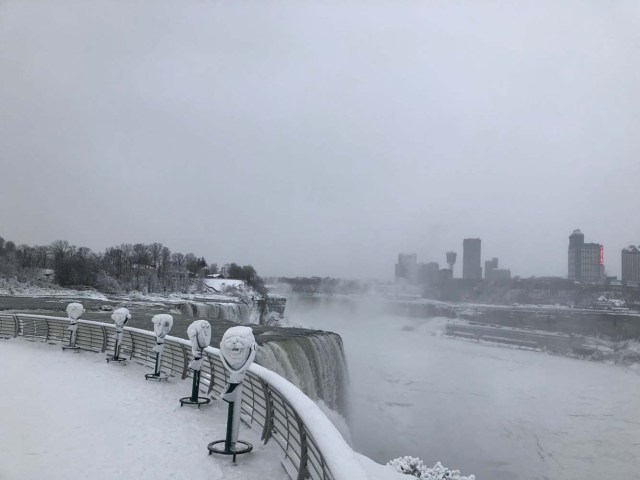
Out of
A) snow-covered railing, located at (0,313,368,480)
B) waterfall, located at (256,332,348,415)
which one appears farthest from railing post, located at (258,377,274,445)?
waterfall, located at (256,332,348,415)

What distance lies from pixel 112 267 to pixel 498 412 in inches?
3183

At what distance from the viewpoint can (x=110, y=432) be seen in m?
6.73

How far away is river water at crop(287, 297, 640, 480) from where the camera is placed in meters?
29.0

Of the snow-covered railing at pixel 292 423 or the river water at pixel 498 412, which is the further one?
the river water at pixel 498 412

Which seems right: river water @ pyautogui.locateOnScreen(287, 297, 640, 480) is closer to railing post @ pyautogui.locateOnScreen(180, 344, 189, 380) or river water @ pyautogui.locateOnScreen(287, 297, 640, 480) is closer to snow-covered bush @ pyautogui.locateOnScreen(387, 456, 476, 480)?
snow-covered bush @ pyautogui.locateOnScreen(387, 456, 476, 480)

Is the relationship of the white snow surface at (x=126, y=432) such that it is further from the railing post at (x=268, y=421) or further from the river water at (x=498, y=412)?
the river water at (x=498, y=412)

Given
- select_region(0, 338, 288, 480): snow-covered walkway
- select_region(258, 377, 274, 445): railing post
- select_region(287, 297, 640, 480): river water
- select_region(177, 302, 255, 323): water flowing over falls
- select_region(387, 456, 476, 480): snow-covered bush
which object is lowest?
select_region(287, 297, 640, 480): river water

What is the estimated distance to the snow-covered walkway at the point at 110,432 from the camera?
532 centimetres

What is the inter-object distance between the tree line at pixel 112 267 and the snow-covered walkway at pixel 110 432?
242 ft

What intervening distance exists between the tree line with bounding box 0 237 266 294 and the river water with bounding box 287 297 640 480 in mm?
44392

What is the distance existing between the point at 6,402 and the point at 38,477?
13.1 ft

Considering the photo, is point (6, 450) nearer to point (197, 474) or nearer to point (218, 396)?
point (197, 474)

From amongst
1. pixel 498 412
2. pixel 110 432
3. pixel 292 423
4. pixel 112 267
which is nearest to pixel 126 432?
pixel 110 432

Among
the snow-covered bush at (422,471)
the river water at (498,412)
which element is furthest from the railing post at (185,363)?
the river water at (498,412)
